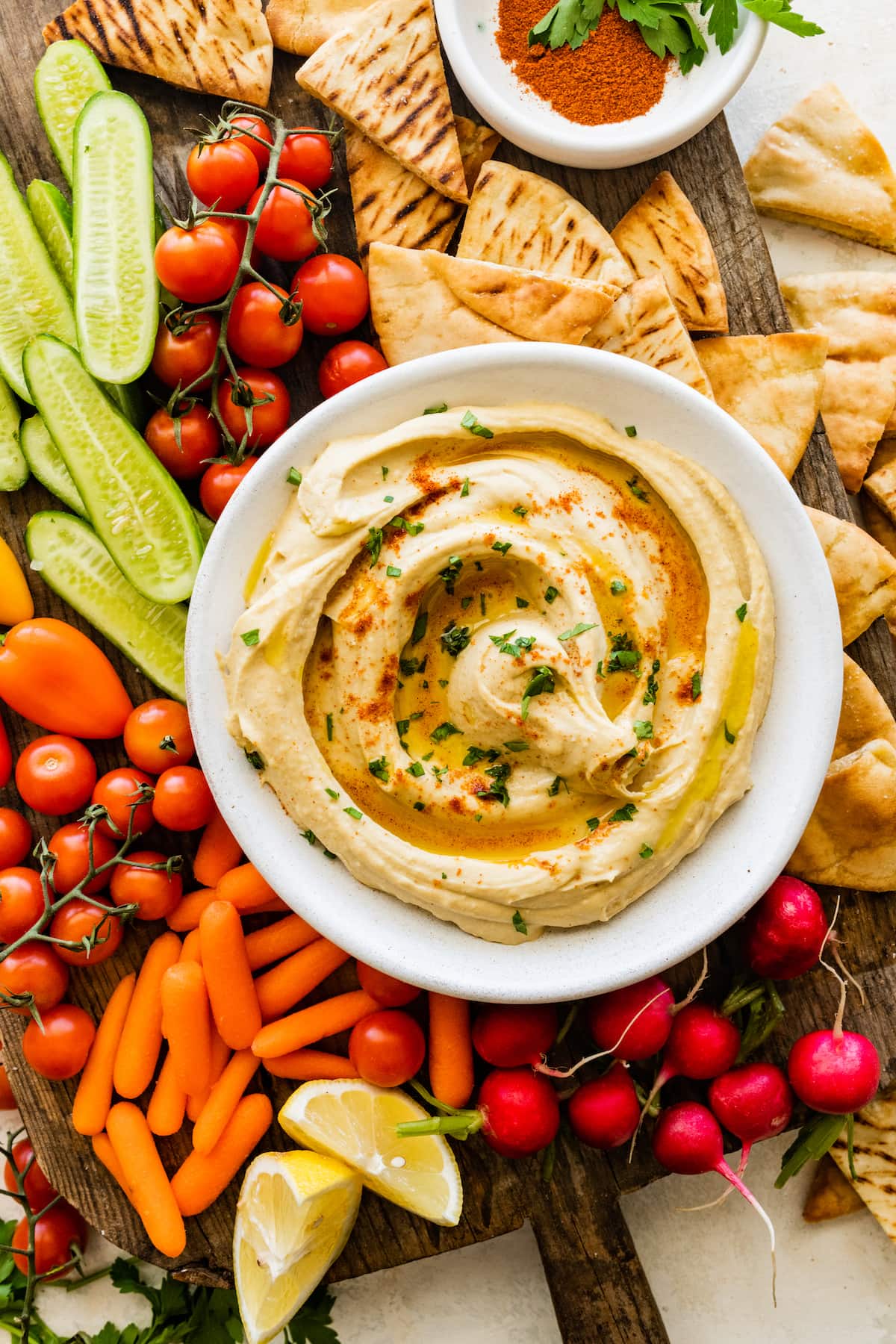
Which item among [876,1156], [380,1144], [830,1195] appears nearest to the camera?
[380,1144]

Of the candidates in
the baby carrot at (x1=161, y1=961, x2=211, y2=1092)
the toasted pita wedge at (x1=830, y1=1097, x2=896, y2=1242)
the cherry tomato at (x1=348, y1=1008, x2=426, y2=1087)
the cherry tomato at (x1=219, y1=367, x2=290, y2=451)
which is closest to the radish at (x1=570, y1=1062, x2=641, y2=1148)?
the cherry tomato at (x1=348, y1=1008, x2=426, y2=1087)

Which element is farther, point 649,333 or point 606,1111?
point 649,333

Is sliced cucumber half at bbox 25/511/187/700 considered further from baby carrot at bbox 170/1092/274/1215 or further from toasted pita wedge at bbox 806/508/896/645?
toasted pita wedge at bbox 806/508/896/645

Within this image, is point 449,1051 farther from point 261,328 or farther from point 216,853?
point 261,328

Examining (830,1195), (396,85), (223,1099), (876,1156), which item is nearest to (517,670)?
(223,1099)

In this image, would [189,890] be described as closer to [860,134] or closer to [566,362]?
[566,362]

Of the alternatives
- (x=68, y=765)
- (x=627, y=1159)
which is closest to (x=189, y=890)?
(x=68, y=765)
